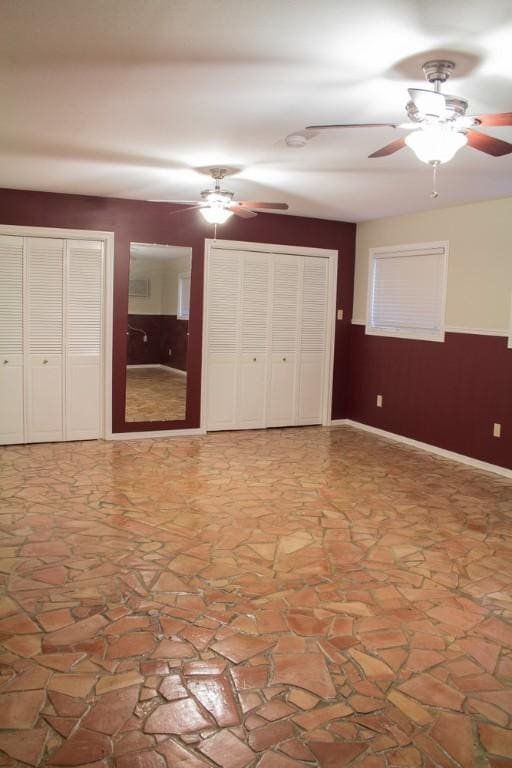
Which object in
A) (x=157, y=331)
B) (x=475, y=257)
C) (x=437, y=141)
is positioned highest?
(x=437, y=141)

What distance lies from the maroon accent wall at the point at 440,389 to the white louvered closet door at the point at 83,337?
3170 mm

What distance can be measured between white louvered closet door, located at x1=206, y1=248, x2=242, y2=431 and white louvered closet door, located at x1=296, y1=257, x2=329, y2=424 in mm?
864

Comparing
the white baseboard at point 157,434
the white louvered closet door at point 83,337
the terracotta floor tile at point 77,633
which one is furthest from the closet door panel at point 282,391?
the terracotta floor tile at point 77,633

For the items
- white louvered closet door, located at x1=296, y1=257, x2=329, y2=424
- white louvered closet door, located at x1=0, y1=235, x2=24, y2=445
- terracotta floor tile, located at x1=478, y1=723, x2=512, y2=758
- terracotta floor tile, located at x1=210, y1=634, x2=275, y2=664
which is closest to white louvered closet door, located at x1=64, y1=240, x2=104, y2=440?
white louvered closet door, located at x1=0, y1=235, x2=24, y2=445

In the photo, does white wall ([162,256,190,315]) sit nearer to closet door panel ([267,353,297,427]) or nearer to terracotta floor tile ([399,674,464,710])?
closet door panel ([267,353,297,427])

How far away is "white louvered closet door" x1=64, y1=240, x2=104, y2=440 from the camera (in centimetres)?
630

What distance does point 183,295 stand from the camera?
6.73 m

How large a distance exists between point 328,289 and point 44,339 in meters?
3.41

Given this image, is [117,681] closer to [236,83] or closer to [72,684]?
[72,684]

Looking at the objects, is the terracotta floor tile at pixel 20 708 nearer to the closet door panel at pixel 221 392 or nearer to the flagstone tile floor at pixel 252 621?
the flagstone tile floor at pixel 252 621

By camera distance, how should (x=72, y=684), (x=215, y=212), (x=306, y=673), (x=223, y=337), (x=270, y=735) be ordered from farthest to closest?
(x=223, y=337)
(x=215, y=212)
(x=306, y=673)
(x=72, y=684)
(x=270, y=735)

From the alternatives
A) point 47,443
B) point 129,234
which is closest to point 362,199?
point 129,234

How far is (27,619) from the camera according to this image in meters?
2.90

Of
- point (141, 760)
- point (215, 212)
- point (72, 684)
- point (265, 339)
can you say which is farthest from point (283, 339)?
point (141, 760)
